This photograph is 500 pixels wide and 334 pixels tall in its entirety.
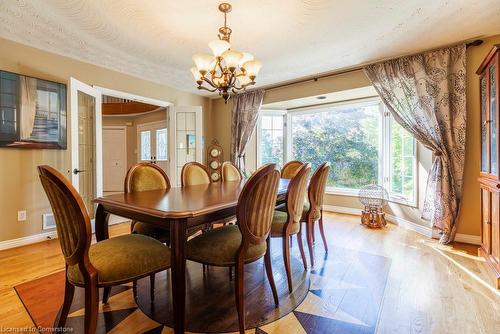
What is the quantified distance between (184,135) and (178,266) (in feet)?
11.4

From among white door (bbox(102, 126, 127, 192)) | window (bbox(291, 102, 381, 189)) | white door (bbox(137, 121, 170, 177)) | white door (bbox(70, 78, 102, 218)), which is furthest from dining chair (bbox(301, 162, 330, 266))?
white door (bbox(102, 126, 127, 192))

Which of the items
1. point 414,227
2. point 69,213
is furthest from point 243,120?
point 69,213

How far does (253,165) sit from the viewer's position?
503 cm

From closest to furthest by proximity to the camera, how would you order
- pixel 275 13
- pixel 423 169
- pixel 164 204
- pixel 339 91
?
1. pixel 164 204
2. pixel 275 13
3. pixel 423 169
4. pixel 339 91

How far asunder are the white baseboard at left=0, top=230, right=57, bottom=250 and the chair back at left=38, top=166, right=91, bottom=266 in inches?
96.7

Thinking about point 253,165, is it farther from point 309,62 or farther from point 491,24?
point 491,24

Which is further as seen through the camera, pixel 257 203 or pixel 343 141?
pixel 343 141

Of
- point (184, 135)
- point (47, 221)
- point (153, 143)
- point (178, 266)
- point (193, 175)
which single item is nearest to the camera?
point (178, 266)

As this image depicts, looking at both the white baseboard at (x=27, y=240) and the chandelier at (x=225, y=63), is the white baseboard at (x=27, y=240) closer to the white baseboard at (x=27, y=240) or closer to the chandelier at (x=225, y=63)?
the white baseboard at (x=27, y=240)

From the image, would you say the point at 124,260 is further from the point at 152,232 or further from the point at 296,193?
the point at 296,193

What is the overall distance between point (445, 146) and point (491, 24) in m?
1.28

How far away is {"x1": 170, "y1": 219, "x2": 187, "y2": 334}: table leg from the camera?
129cm

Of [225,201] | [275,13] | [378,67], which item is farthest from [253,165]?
[225,201]

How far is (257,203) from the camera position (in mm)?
1476
